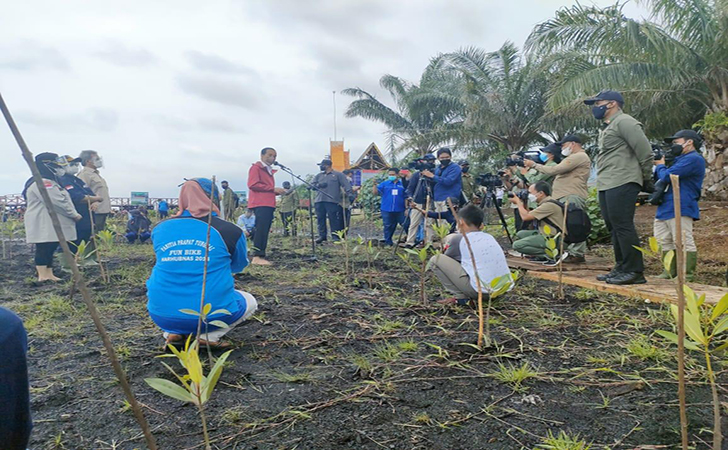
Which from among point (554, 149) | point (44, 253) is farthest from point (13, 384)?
point (554, 149)

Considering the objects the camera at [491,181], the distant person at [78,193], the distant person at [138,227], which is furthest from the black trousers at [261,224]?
the distant person at [138,227]

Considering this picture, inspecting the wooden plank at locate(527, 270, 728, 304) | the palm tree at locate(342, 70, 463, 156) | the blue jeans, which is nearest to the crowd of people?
the wooden plank at locate(527, 270, 728, 304)

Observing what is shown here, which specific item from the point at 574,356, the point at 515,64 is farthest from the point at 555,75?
the point at 574,356

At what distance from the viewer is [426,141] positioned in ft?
54.1

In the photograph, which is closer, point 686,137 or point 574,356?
point 574,356

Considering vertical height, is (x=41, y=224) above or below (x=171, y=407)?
above

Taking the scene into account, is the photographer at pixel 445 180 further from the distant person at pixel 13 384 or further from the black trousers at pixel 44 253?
the distant person at pixel 13 384

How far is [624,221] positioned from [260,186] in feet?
13.3

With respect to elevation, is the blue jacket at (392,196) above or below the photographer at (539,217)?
above

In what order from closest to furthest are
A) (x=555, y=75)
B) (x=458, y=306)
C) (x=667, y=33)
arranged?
(x=458, y=306), (x=667, y=33), (x=555, y=75)

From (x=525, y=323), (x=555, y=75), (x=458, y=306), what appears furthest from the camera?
(x=555, y=75)

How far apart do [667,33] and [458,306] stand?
7.60m

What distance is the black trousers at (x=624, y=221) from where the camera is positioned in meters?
3.72

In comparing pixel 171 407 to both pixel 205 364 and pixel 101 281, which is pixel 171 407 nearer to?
pixel 205 364
